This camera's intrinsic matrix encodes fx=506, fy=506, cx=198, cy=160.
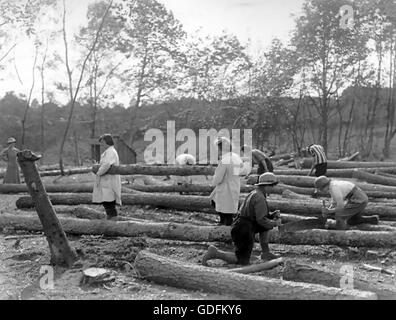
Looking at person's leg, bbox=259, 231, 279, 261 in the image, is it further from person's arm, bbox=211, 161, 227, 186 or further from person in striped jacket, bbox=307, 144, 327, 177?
person in striped jacket, bbox=307, 144, 327, 177

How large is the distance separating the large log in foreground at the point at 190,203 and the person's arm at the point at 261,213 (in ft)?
10.4

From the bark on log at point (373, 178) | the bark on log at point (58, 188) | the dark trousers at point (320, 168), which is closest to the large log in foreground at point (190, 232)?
the bark on log at point (58, 188)

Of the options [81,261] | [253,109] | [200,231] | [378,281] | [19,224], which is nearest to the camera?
[378,281]

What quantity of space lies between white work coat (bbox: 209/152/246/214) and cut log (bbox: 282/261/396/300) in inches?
94.6

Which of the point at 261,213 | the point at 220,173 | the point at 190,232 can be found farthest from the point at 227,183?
the point at 261,213

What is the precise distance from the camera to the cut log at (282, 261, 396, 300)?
5.44 m

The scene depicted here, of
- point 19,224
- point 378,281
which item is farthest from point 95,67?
point 378,281

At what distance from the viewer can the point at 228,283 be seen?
5.71 metres

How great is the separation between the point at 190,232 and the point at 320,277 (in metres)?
2.64

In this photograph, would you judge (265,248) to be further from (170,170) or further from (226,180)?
(170,170)

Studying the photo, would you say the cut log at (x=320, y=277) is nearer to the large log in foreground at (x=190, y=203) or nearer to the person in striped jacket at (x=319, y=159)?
the large log in foreground at (x=190, y=203)

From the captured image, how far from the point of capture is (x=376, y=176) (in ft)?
49.9

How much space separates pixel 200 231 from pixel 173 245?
0.59 m
